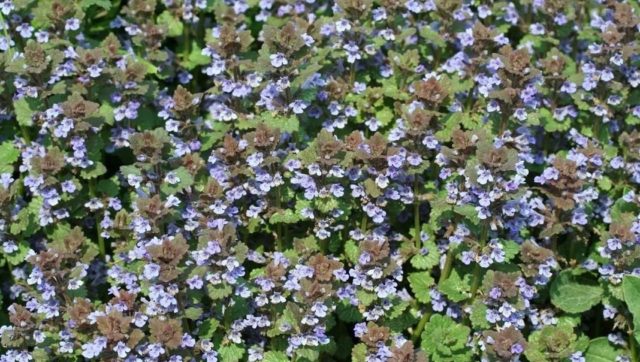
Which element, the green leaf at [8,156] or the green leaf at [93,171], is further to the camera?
the green leaf at [8,156]

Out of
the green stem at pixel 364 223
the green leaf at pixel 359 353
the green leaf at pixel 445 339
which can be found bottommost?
the green leaf at pixel 445 339

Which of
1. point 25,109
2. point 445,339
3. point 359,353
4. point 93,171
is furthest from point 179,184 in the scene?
point 445,339

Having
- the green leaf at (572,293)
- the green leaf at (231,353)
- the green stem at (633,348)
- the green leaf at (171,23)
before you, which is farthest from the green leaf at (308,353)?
the green leaf at (171,23)

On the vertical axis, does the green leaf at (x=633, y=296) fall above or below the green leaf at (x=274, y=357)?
above

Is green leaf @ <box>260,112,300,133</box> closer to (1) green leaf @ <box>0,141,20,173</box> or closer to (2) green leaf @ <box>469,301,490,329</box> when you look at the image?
(2) green leaf @ <box>469,301,490,329</box>

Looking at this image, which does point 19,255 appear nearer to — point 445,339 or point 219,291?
point 219,291

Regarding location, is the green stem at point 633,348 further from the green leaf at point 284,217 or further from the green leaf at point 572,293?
the green leaf at point 284,217

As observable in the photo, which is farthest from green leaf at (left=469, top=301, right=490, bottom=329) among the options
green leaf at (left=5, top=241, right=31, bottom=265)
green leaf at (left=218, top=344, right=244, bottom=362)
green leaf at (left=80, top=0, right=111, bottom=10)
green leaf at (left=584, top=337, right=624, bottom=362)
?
green leaf at (left=80, top=0, right=111, bottom=10)
